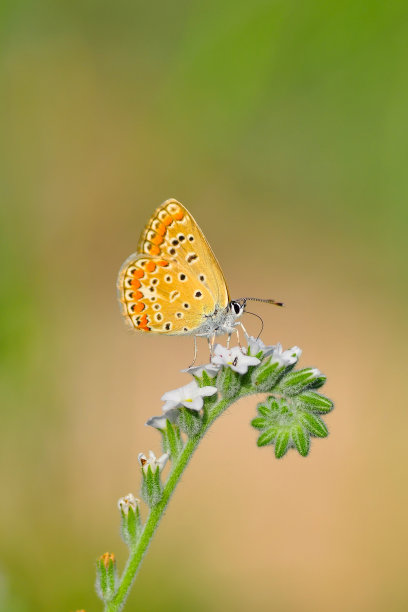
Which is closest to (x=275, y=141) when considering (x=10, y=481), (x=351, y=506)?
(x=351, y=506)

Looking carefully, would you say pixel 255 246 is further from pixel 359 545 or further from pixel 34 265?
pixel 359 545

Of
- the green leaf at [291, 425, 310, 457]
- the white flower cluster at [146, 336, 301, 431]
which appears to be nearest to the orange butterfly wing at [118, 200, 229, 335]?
the white flower cluster at [146, 336, 301, 431]

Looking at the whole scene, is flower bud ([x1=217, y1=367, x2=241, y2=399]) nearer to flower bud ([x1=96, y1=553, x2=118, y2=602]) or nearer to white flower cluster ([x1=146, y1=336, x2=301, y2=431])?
white flower cluster ([x1=146, y1=336, x2=301, y2=431])

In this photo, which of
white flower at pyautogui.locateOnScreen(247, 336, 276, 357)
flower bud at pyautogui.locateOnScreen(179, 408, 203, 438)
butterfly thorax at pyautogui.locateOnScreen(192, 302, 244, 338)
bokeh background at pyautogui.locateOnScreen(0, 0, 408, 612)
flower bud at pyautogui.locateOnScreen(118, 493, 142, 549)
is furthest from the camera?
bokeh background at pyautogui.locateOnScreen(0, 0, 408, 612)

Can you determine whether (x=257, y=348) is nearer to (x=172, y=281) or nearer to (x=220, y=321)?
(x=220, y=321)

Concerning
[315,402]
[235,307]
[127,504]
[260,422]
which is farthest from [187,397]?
[235,307]

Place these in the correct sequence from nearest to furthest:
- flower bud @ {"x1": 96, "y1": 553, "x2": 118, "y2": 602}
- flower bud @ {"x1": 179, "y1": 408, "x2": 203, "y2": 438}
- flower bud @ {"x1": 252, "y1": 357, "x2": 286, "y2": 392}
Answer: flower bud @ {"x1": 96, "y1": 553, "x2": 118, "y2": 602} < flower bud @ {"x1": 179, "y1": 408, "x2": 203, "y2": 438} < flower bud @ {"x1": 252, "y1": 357, "x2": 286, "y2": 392}
